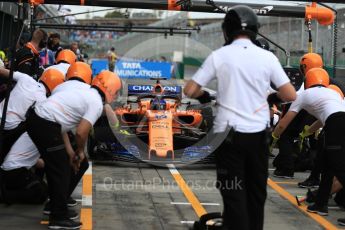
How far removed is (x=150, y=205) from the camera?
6785 mm

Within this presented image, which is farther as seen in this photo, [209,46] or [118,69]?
[209,46]

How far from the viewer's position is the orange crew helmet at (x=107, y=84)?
565 centimetres

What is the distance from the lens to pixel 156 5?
10.3 meters

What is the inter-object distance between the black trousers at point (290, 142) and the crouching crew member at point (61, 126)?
384 cm

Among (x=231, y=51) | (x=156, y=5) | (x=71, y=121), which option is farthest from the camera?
(x=156, y=5)

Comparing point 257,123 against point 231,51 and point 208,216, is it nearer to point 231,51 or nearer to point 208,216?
point 231,51

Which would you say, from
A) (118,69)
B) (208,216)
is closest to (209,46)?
(118,69)

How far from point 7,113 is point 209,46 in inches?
1222

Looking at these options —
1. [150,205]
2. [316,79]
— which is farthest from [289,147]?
[150,205]

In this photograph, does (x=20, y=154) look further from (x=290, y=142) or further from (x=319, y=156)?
(x=290, y=142)

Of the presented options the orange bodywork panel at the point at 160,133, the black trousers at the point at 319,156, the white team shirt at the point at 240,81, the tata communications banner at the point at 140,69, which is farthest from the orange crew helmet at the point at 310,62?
the tata communications banner at the point at 140,69

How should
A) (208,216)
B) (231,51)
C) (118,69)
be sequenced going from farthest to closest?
1. (118,69)
2. (208,216)
3. (231,51)

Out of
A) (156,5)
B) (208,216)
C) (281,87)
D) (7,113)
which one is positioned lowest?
(208,216)

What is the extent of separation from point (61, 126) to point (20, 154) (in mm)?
995
